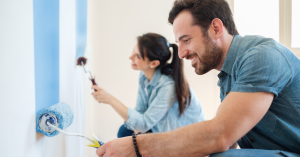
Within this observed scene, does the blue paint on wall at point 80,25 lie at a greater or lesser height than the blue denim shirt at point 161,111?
greater

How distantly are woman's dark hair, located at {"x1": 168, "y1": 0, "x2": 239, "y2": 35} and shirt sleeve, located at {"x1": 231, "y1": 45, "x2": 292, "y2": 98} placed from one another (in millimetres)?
242

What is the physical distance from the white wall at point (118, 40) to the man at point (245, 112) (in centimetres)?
106

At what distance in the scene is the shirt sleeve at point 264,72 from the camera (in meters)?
0.57

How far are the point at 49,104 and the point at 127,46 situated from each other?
3.81 ft

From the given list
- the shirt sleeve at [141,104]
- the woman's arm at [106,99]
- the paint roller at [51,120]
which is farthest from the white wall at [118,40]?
the paint roller at [51,120]

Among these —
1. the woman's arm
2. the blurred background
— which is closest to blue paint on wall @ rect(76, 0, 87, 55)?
the blurred background

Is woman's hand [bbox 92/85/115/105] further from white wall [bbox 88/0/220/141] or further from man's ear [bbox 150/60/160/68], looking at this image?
white wall [bbox 88/0/220/141]

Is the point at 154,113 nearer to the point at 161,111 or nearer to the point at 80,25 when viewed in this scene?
the point at 161,111

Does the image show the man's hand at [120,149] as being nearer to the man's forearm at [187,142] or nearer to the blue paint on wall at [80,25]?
the man's forearm at [187,142]

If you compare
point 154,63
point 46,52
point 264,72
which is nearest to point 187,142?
point 264,72

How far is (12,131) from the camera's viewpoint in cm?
51

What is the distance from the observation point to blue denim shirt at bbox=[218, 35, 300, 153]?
0.58 meters

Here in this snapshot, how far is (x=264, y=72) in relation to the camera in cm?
58

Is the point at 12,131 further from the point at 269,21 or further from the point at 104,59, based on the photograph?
the point at 269,21
